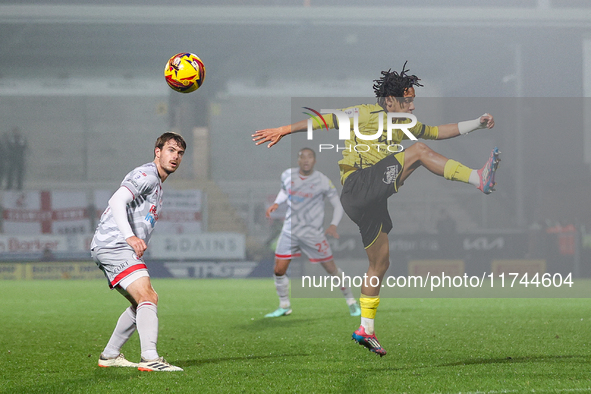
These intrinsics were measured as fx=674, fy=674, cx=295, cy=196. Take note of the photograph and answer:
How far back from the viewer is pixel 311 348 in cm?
651

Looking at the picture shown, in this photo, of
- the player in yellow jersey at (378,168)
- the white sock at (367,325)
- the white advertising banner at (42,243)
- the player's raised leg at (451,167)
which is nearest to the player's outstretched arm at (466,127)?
the player in yellow jersey at (378,168)

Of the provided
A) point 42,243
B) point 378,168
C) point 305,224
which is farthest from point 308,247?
point 42,243

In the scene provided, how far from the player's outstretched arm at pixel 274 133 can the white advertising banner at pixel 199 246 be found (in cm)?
1546

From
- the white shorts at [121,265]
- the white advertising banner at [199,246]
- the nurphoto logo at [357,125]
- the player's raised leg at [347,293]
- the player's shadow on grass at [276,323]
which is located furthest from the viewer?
the white advertising banner at [199,246]

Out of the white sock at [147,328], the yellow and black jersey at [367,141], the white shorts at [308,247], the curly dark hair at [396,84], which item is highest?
the curly dark hair at [396,84]

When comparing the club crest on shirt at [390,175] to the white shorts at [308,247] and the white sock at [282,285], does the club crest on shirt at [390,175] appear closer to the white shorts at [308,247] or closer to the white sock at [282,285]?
the white shorts at [308,247]

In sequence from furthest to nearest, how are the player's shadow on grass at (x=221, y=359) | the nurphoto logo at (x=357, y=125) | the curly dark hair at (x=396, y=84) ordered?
the curly dark hair at (x=396, y=84)
the nurphoto logo at (x=357, y=125)
the player's shadow on grass at (x=221, y=359)

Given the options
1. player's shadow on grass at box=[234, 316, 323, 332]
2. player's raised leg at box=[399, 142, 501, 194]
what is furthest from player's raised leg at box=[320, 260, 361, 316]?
player's raised leg at box=[399, 142, 501, 194]

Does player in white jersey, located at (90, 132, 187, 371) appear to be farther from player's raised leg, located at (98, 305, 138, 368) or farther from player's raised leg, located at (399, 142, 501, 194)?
player's raised leg, located at (399, 142, 501, 194)

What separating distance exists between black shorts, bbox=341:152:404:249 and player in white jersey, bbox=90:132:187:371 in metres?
1.66

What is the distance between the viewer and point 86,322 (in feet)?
29.6

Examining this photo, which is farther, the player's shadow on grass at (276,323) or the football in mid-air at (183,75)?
the player's shadow on grass at (276,323)

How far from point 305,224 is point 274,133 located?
4.01 metres

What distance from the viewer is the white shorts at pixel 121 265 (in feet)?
16.8
